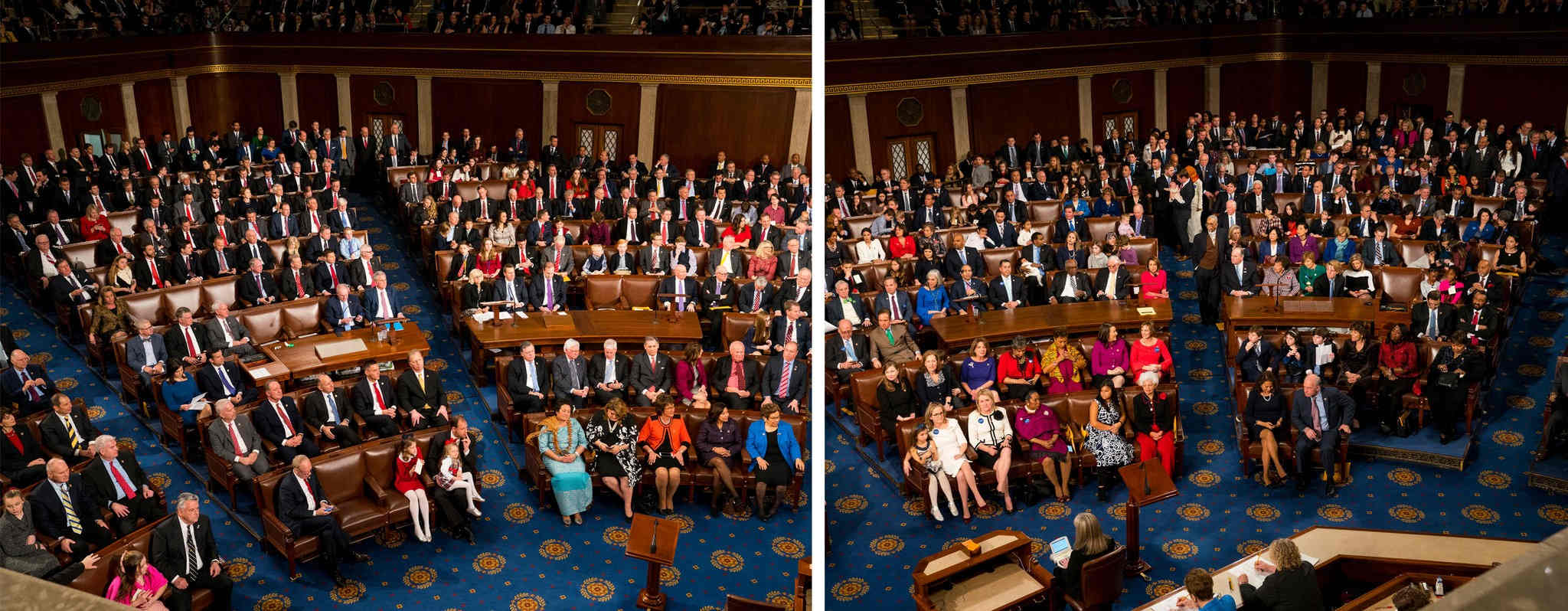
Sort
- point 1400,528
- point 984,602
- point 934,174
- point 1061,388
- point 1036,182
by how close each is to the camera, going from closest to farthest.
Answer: point 984,602
point 1400,528
point 1061,388
point 1036,182
point 934,174

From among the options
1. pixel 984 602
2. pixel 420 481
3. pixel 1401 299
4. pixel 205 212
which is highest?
pixel 205 212

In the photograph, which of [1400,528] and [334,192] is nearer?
[1400,528]

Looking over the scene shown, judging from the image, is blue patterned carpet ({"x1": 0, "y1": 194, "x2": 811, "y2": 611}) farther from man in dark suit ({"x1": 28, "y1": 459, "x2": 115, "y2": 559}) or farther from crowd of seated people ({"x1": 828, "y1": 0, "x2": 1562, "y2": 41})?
crowd of seated people ({"x1": 828, "y1": 0, "x2": 1562, "y2": 41})

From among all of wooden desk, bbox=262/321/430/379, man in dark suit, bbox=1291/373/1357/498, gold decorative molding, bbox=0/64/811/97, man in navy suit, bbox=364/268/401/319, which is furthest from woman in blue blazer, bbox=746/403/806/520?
gold decorative molding, bbox=0/64/811/97

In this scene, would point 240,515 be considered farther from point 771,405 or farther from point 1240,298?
point 1240,298

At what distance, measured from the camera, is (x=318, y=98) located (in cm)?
2131

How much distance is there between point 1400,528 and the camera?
29.6ft

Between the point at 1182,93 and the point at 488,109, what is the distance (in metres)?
11.7

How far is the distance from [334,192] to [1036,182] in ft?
27.8

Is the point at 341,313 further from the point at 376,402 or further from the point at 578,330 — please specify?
the point at 578,330

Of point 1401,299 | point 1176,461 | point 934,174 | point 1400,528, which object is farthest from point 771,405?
point 934,174

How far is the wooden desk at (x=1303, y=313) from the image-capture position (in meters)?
11.2

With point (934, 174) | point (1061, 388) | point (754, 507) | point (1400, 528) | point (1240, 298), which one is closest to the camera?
point (1400, 528)

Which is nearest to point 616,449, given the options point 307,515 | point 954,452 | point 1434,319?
point 307,515
